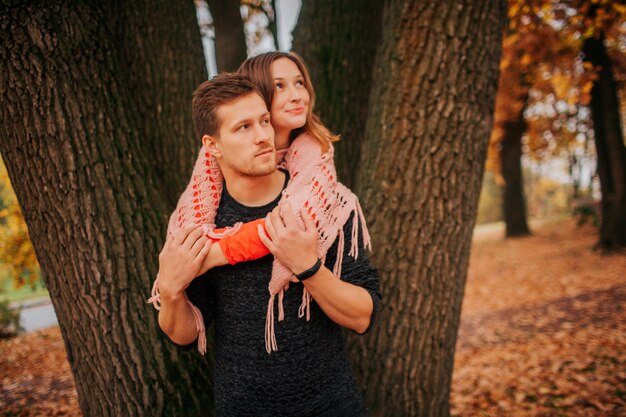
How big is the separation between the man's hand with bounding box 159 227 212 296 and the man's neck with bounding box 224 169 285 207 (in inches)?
9.7

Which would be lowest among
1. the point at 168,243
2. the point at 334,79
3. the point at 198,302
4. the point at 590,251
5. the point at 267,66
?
the point at 590,251

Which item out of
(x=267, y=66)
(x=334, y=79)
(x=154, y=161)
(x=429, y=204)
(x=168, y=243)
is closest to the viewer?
(x=168, y=243)

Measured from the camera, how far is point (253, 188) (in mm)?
1683

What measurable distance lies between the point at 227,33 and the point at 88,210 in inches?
127

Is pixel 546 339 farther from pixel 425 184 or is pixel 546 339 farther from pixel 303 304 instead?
pixel 303 304

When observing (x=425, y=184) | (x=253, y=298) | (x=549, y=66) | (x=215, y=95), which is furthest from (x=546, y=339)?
(x=549, y=66)

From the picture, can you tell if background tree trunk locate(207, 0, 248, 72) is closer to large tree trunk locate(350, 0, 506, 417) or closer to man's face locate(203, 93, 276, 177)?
large tree trunk locate(350, 0, 506, 417)

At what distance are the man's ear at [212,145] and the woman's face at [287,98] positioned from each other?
0.44 m

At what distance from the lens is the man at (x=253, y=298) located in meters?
1.54

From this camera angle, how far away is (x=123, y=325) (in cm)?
213

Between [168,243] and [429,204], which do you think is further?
[429,204]

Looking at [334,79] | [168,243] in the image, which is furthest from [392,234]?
[334,79]

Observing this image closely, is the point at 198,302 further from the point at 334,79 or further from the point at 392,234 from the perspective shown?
the point at 334,79

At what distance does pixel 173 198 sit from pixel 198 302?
1.18 m
